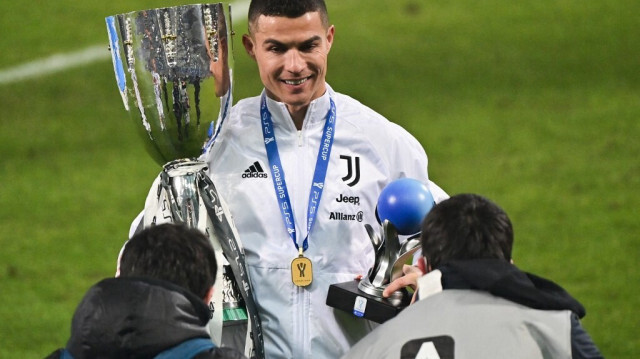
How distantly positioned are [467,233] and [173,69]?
1.30 m

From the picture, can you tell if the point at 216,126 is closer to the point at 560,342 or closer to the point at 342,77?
the point at 560,342

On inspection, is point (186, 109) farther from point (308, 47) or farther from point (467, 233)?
point (467, 233)

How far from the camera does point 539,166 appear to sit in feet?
30.1

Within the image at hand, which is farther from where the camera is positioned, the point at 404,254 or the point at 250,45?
the point at 250,45

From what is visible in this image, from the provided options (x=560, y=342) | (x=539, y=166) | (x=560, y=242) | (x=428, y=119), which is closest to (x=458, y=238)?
(x=560, y=342)

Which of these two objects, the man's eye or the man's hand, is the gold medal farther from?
the man's eye

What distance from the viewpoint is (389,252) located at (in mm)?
4445

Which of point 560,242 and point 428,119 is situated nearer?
point 560,242

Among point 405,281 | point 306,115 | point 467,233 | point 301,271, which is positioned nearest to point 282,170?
point 306,115

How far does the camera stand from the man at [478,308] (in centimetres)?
352

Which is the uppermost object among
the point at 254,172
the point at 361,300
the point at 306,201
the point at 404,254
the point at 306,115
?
the point at 306,115

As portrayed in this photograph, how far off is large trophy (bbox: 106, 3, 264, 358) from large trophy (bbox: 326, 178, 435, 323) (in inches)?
13.2

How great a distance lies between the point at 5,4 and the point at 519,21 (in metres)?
4.55

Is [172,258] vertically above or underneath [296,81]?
underneath
